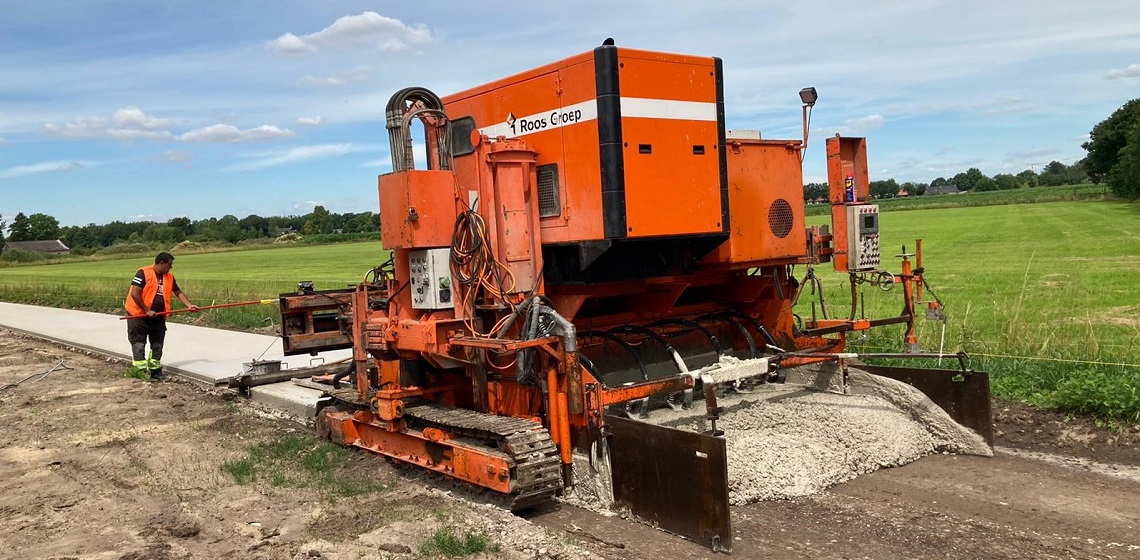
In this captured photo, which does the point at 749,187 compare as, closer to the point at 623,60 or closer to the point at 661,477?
the point at 623,60

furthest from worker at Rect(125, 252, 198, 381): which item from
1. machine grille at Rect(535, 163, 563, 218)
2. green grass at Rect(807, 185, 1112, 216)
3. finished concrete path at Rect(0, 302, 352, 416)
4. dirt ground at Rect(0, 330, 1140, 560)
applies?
green grass at Rect(807, 185, 1112, 216)

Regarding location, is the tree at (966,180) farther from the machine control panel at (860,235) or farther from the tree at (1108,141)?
the machine control panel at (860,235)

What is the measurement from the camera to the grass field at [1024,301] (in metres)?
7.65

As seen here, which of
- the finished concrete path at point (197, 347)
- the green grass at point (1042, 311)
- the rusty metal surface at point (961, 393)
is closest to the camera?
the rusty metal surface at point (961, 393)

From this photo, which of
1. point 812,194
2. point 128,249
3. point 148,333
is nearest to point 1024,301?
point 812,194

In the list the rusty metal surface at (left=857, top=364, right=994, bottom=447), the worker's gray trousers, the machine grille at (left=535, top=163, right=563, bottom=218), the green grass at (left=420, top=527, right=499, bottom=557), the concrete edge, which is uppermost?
the machine grille at (left=535, top=163, right=563, bottom=218)

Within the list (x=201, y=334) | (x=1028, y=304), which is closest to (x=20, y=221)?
(x=201, y=334)

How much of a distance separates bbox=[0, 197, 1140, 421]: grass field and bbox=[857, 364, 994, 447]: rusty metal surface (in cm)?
121

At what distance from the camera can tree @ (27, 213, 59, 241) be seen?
360 ft

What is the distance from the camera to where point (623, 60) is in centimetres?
549

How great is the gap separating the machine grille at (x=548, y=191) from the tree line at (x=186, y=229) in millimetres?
73428

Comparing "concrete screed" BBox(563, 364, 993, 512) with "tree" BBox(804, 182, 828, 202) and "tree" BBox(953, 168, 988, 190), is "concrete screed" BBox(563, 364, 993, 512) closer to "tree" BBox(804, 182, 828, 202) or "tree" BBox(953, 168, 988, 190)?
"tree" BBox(804, 182, 828, 202)

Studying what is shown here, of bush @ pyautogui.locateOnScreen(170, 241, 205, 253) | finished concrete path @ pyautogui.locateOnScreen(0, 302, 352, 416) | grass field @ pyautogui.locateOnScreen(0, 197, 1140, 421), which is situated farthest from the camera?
bush @ pyautogui.locateOnScreen(170, 241, 205, 253)

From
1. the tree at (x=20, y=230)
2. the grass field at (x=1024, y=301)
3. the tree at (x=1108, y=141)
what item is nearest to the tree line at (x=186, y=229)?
the tree at (x=20, y=230)
